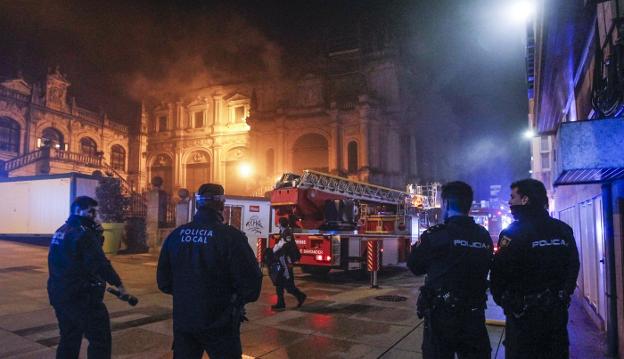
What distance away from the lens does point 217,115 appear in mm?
37250

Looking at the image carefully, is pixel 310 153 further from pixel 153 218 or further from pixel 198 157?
pixel 153 218

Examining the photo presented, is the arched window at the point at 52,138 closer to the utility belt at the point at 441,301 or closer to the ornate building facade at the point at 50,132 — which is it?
the ornate building facade at the point at 50,132

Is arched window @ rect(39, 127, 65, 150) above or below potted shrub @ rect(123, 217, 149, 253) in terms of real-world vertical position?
above

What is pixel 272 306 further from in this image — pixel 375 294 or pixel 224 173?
pixel 224 173

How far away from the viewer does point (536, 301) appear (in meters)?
3.07

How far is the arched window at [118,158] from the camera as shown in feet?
129

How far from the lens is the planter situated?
57.3 feet

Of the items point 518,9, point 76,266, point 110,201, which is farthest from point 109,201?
point 518,9

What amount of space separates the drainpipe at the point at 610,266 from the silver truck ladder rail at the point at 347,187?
9187 millimetres

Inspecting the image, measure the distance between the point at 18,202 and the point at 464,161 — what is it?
37070 millimetres

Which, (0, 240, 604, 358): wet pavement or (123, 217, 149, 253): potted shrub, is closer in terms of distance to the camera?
(0, 240, 604, 358): wet pavement

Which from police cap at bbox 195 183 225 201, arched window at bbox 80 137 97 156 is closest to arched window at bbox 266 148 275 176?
arched window at bbox 80 137 97 156

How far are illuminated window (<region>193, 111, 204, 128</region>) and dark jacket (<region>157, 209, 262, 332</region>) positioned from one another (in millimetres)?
36930

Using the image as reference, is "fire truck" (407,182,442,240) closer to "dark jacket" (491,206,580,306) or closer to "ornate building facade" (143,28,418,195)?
"ornate building facade" (143,28,418,195)
